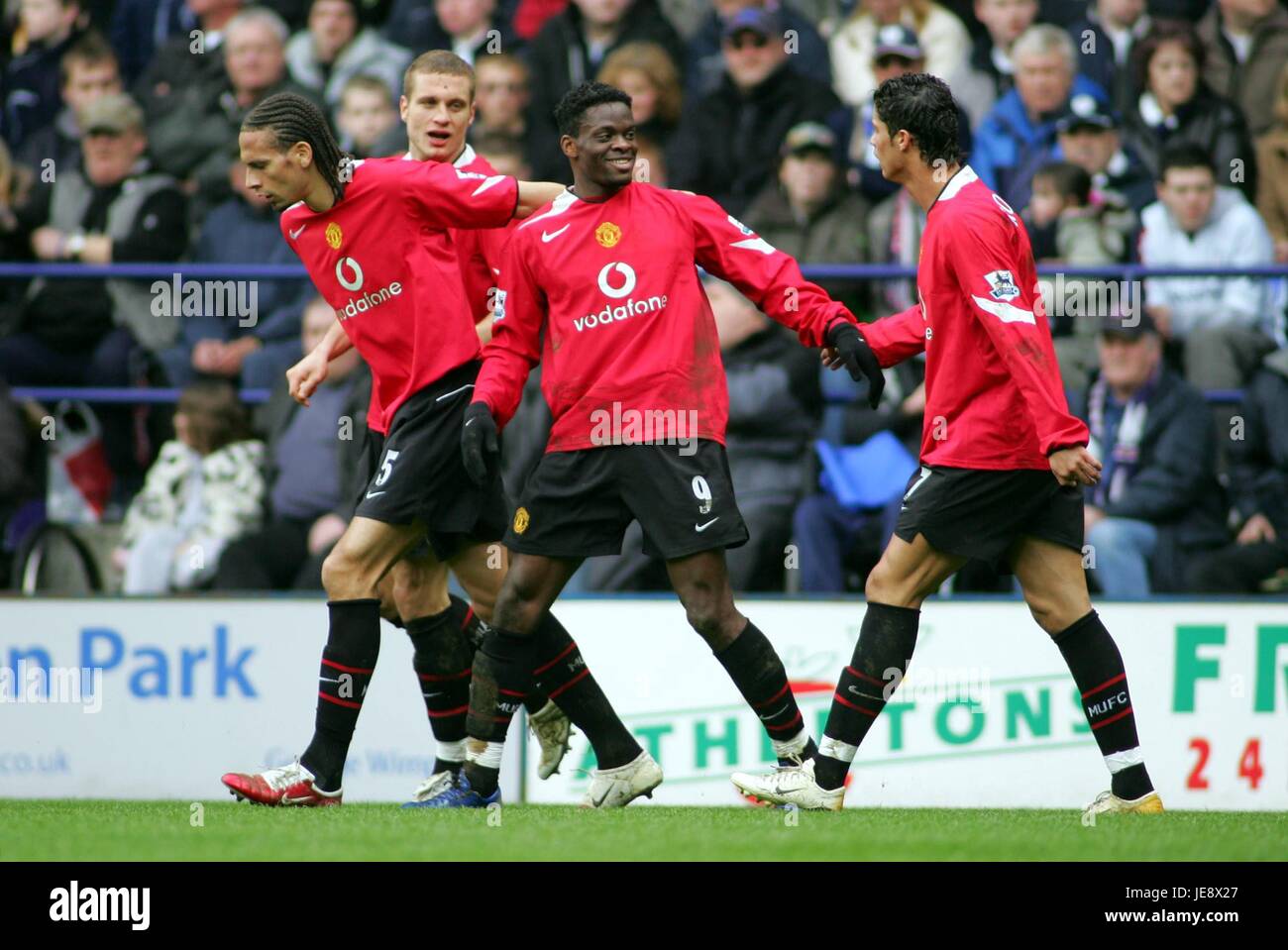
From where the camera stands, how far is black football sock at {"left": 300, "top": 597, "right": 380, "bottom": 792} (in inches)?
251

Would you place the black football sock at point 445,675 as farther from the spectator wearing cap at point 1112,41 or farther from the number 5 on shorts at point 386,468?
the spectator wearing cap at point 1112,41

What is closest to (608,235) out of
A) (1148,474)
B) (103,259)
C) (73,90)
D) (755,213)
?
(1148,474)

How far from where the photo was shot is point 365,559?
6.39 meters

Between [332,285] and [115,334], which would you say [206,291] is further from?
[332,285]

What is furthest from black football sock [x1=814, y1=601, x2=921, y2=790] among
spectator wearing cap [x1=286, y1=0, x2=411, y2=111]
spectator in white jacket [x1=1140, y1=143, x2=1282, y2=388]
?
spectator wearing cap [x1=286, y1=0, x2=411, y2=111]

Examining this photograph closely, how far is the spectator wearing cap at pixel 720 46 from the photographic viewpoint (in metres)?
11.5

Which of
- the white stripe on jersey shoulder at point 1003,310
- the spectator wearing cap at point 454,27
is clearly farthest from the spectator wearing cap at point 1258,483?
the spectator wearing cap at point 454,27

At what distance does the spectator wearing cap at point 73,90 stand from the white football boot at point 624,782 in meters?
7.06

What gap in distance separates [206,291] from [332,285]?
474 cm

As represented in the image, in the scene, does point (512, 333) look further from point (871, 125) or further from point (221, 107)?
point (221, 107)

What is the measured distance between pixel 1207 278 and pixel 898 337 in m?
4.58

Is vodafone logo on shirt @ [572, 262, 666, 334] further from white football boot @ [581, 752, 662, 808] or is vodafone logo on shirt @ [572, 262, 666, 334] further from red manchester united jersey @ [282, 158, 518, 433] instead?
white football boot @ [581, 752, 662, 808]

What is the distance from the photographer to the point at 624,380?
20.5 ft

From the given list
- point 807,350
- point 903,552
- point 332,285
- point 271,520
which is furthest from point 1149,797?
point 271,520
